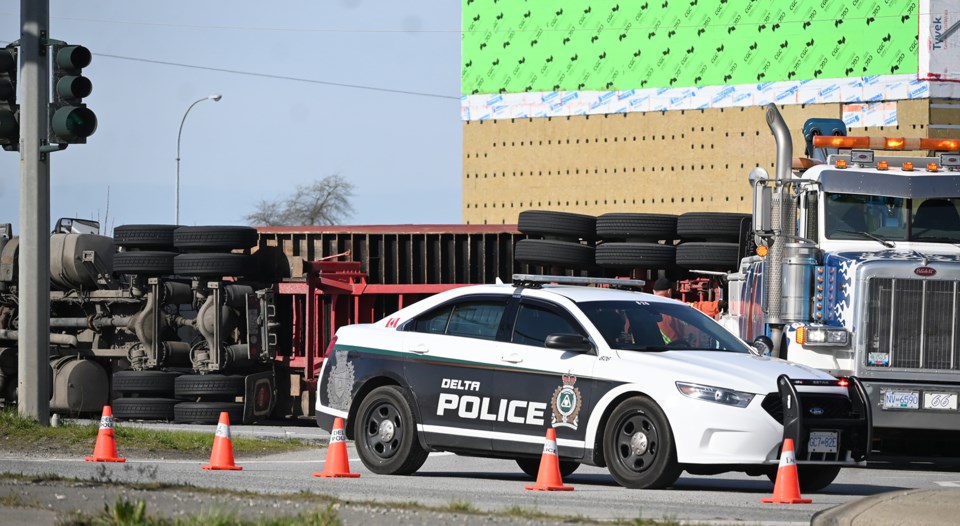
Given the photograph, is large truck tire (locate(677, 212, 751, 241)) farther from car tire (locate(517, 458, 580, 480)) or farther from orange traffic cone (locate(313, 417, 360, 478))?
orange traffic cone (locate(313, 417, 360, 478))

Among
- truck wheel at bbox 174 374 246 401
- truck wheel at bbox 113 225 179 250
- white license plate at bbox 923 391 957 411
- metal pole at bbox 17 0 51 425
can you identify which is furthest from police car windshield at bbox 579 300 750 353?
truck wheel at bbox 113 225 179 250

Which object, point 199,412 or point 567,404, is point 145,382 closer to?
point 199,412

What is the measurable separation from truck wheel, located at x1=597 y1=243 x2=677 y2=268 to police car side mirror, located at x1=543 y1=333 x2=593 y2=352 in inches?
378

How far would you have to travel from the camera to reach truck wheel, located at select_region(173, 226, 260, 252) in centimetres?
2252

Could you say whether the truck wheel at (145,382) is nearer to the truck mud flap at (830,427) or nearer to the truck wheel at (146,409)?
the truck wheel at (146,409)

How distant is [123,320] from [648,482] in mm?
13261

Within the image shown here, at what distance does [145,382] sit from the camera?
2192 centimetres

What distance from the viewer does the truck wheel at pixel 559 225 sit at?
865 inches

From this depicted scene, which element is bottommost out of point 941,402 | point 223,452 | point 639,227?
point 223,452

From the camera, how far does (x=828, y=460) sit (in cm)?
1148

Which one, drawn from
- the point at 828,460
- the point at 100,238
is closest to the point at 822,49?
the point at 100,238

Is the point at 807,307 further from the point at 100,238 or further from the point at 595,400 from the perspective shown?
the point at 100,238

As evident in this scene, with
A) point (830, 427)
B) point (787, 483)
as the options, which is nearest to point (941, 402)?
point (830, 427)

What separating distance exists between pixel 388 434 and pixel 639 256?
9.24 meters
